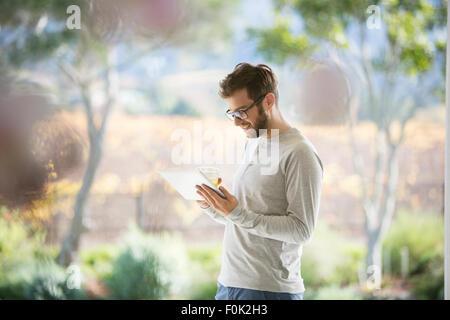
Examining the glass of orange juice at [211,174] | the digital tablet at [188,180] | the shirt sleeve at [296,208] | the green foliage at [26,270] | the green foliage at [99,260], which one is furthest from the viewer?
the green foliage at [99,260]

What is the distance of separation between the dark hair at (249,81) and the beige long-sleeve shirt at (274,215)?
0.58 ft

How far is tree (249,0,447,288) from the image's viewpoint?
3.03 meters

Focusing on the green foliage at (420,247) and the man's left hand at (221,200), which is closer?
the man's left hand at (221,200)

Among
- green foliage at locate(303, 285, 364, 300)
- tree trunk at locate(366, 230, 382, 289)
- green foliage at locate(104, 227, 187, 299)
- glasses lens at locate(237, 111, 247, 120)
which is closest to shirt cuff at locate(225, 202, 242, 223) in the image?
glasses lens at locate(237, 111, 247, 120)

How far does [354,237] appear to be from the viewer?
3.10 m

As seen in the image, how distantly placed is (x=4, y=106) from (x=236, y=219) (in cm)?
209

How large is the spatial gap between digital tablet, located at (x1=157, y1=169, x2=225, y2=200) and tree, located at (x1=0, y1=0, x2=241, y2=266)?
4.85ft

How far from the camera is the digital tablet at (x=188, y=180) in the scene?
60.1 inches

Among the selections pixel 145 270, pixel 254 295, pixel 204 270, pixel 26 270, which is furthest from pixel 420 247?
pixel 26 270

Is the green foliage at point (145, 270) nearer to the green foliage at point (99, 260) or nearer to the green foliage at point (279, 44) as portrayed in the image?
the green foliage at point (99, 260)

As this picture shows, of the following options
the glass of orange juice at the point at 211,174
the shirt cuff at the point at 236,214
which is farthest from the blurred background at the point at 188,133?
the shirt cuff at the point at 236,214

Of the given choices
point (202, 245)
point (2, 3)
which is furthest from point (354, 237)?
point (2, 3)

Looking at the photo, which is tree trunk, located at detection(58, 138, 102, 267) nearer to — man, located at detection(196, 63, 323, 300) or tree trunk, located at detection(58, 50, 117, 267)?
tree trunk, located at detection(58, 50, 117, 267)

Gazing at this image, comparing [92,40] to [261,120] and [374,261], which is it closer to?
[261,120]
